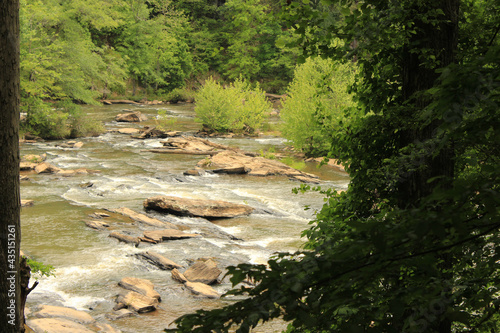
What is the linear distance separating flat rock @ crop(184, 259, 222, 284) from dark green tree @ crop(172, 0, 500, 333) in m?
5.52

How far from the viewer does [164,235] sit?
12227 mm

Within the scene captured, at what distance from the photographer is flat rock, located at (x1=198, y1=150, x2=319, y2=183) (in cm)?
2031

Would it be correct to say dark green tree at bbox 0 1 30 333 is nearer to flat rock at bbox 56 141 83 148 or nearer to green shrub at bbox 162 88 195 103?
flat rock at bbox 56 141 83 148

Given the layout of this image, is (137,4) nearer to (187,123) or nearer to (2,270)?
(187,123)

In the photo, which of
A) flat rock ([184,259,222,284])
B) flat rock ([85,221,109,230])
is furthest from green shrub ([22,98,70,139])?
flat rock ([184,259,222,284])

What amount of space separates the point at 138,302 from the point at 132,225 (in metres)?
4.73

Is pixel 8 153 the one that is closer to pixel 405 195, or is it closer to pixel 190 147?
pixel 405 195

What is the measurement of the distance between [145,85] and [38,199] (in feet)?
145

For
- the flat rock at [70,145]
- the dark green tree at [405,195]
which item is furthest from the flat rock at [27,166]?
the dark green tree at [405,195]

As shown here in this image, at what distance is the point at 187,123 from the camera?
35125 mm

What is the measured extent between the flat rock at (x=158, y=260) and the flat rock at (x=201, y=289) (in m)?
1.10

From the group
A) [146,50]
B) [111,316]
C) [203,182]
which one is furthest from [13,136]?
[146,50]

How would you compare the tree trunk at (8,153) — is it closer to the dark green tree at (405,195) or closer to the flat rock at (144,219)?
the dark green tree at (405,195)

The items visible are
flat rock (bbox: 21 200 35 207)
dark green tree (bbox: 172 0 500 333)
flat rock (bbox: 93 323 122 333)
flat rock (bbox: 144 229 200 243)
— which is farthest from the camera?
flat rock (bbox: 21 200 35 207)
